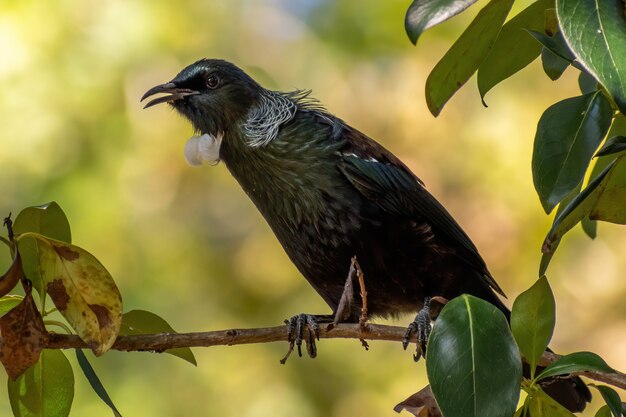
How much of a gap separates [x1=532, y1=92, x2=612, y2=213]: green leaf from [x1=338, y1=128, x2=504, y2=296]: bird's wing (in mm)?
1183

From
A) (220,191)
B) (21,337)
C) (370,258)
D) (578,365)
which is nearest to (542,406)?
(578,365)

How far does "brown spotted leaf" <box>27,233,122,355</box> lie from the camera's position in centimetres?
168

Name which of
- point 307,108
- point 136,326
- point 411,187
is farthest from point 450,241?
point 136,326

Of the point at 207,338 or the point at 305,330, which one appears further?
the point at 305,330

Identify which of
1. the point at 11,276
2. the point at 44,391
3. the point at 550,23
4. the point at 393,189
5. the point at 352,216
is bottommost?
the point at 44,391

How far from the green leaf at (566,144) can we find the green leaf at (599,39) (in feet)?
0.82

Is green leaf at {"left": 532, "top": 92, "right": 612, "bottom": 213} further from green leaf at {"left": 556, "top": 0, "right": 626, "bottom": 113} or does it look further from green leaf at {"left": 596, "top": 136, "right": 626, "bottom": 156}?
green leaf at {"left": 556, "top": 0, "right": 626, "bottom": 113}

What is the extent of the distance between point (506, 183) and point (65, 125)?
210 centimetres

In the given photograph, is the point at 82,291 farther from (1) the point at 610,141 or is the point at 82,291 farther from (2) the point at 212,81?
(2) the point at 212,81

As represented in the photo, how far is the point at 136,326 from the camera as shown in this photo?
189cm

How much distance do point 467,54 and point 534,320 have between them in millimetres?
473

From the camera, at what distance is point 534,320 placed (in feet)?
5.34

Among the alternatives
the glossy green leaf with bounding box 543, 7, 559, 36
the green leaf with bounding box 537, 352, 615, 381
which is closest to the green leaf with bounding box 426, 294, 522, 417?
the green leaf with bounding box 537, 352, 615, 381

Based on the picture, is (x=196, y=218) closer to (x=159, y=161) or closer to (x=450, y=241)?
(x=159, y=161)
